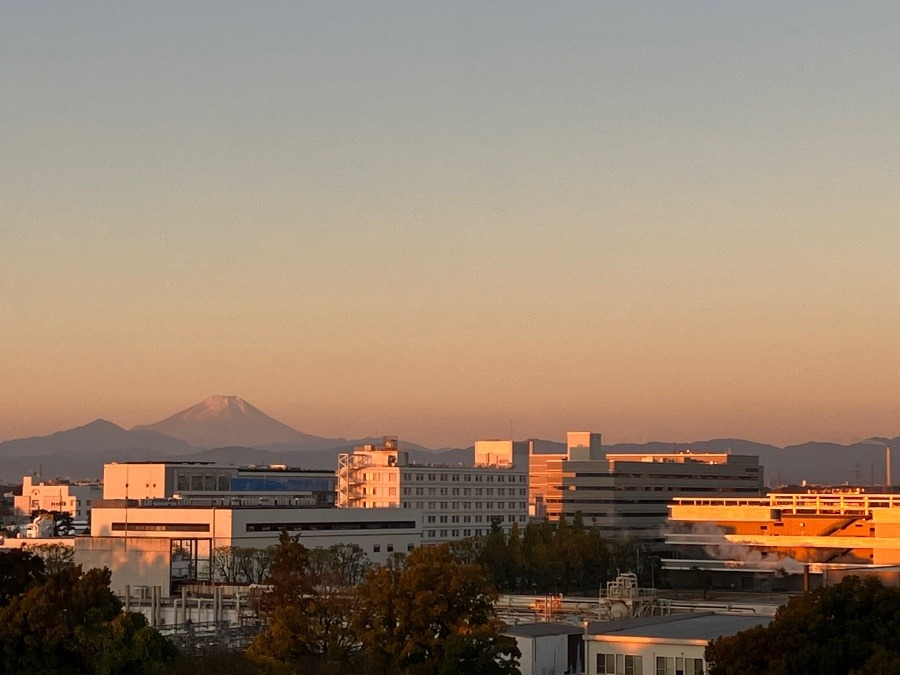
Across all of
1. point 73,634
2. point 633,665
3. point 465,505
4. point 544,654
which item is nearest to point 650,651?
point 633,665

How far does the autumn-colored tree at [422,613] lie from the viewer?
42500mm

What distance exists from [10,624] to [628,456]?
147795 millimetres

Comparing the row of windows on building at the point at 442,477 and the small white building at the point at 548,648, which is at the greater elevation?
the row of windows on building at the point at 442,477

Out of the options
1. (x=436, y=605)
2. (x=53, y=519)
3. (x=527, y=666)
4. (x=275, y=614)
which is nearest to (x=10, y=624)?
(x=275, y=614)

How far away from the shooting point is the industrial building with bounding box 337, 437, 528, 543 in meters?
138

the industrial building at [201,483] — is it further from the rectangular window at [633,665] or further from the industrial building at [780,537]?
the rectangular window at [633,665]

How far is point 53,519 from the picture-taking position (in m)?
138

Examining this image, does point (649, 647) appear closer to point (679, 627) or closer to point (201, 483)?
point (679, 627)

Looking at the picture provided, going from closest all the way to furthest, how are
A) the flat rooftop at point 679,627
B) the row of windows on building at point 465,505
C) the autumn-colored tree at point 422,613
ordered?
the autumn-colored tree at point 422,613 → the flat rooftop at point 679,627 → the row of windows on building at point 465,505

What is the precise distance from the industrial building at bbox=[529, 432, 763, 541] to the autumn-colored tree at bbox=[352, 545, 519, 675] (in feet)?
352

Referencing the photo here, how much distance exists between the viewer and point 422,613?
42656 mm

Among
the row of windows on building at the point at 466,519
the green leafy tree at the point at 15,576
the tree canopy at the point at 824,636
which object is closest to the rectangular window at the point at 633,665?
the tree canopy at the point at 824,636

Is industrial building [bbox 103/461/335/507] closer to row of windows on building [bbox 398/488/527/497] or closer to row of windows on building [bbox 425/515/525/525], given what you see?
row of windows on building [bbox 398/488/527/497]

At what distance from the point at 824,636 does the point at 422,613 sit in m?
11.5
